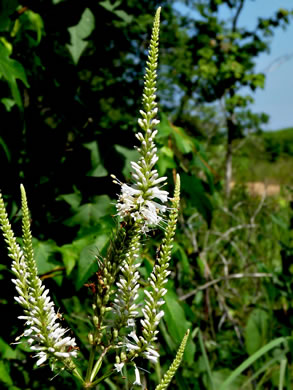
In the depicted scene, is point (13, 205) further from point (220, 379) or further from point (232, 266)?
point (232, 266)

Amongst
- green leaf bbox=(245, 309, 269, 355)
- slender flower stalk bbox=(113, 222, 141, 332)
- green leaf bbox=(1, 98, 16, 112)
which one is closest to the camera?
slender flower stalk bbox=(113, 222, 141, 332)

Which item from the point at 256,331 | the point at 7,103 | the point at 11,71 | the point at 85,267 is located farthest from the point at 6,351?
the point at 256,331

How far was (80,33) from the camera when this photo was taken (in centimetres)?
264

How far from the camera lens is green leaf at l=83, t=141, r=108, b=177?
2.56 m

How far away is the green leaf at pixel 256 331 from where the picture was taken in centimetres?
383

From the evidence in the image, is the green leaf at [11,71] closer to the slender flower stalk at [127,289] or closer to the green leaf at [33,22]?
the green leaf at [33,22]

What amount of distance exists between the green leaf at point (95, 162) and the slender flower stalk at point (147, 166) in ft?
4.71

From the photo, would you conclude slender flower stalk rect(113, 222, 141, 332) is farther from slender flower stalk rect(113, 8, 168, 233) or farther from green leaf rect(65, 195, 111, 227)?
green leaf rect(65, 195, 111, 227)

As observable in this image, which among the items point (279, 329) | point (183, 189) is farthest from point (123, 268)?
point (279, 329)

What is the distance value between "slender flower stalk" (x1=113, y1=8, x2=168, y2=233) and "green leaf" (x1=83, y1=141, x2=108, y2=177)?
56.5 inches

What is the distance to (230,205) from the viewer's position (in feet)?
20.0

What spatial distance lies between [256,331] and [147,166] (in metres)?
3.28

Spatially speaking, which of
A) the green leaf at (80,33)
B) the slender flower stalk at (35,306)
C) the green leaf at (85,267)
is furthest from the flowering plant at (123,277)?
the green leaf at (80,33)

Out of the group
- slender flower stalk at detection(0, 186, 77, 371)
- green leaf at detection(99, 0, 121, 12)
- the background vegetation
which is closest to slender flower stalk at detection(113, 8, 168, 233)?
slender flower stalk at detection(0, 186, 77, 371)
